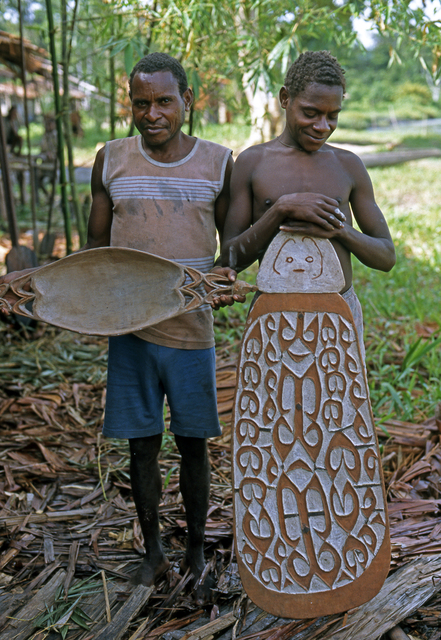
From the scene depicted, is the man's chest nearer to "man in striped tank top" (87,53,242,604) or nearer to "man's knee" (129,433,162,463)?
"man in striped tank top" (87,53,242,604)

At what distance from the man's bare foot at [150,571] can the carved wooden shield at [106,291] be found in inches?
34.9

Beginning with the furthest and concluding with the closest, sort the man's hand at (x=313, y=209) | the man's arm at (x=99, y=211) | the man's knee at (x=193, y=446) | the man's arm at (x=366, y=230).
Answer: the man's knee at (x=193, y=446) → the man's arm at (x=99, y=211) → the man's arm at (x=366, y=230) → the man's hand at (x=313, y=209)

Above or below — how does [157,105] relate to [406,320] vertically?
above

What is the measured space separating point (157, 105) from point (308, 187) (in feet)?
1.70

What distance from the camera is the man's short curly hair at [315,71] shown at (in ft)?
5.23

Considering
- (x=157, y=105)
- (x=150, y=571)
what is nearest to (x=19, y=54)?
(x=157, y=105)

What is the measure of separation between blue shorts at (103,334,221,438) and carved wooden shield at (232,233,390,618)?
29 cm

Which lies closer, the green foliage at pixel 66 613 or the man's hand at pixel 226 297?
the man's hand at pixel 226 297

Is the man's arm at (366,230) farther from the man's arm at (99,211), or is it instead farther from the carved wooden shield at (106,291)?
the man's arm at (99,211)

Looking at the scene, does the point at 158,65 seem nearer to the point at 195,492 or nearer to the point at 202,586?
the point at 195,492

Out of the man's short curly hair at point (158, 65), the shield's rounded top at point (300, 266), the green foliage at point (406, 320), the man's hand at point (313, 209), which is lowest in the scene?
the green foliage at point (406, 320)

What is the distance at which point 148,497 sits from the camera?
207cm

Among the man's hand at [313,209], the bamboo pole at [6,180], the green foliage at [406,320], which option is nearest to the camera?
the man's hand at [313,209]

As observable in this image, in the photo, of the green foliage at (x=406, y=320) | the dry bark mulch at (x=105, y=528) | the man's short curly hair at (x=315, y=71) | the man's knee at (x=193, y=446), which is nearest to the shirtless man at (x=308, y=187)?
the man's short curly hair at (x=315, y=71)
